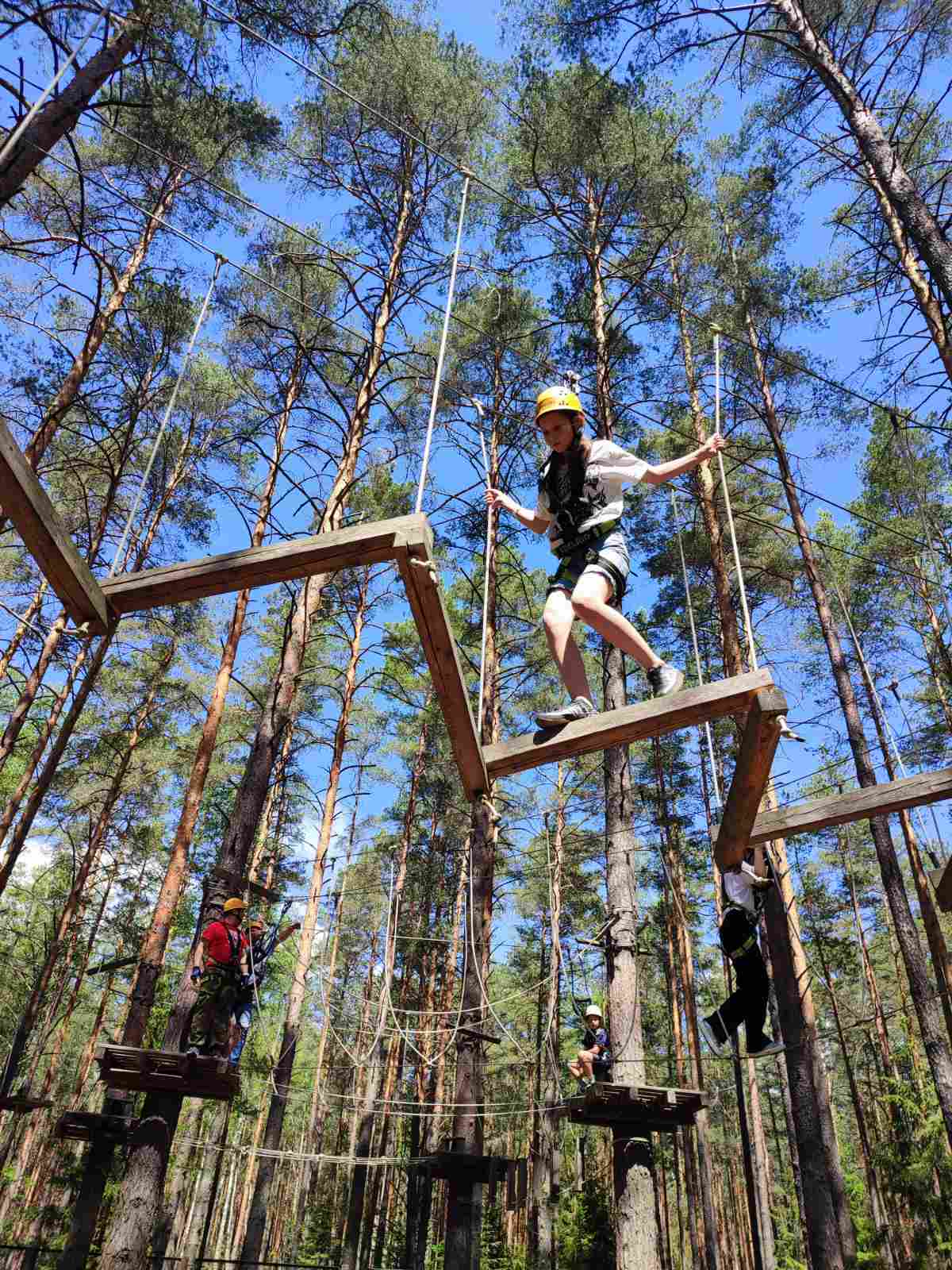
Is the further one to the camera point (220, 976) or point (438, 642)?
point (220, 976)

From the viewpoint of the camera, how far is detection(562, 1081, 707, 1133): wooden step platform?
5590 millimetres

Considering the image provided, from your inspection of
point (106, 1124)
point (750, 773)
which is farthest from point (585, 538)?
point (106, 1124)

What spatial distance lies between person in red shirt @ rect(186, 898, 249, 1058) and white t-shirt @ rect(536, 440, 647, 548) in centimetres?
413

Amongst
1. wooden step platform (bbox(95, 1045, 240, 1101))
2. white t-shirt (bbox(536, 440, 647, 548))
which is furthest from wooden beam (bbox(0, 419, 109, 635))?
wooden step platform (bbox(95, 1045, 240, 1101))

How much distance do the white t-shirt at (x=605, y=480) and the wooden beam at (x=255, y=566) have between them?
771 mm

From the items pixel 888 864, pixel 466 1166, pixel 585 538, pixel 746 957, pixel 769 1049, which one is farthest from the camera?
pixel 888 864

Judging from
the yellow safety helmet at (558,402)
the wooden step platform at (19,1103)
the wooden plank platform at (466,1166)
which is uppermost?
the yellow safety helmet at (558,402)

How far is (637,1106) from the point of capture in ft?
19.1

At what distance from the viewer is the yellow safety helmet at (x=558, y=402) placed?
3158 millimetres

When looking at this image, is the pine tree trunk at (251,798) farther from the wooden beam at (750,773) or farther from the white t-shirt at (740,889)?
the wooden beam at (750,773)

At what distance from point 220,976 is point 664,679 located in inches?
170

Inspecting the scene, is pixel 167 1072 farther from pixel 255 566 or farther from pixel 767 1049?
pixel 255 566

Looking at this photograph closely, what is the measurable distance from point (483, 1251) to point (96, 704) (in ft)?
52.0

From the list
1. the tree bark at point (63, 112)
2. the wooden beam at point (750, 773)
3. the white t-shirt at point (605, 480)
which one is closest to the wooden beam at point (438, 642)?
the white t-shirt at point (605, 480)
